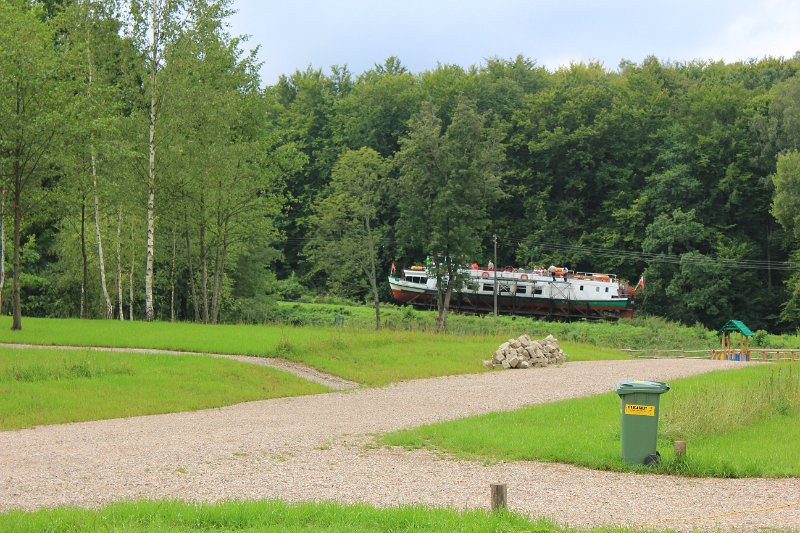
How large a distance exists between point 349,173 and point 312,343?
2535 centimetres

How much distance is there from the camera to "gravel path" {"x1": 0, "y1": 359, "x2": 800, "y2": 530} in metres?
9.41

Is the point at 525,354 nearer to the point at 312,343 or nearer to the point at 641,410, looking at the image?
the point at 312,343

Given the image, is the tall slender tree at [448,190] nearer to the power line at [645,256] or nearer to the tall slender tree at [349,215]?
the tall slender tree at [349,215]

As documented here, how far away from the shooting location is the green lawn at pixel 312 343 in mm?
25078

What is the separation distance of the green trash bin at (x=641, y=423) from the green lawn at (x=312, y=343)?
39.3ft

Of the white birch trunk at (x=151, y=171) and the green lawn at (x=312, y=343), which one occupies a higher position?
the white birch trunk at (x=151, y=171)

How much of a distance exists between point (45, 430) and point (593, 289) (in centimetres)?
5460

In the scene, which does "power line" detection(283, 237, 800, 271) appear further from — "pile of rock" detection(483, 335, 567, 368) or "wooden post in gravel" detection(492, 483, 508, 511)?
"wooden post in gravel" detection(492, 483, 508, 511)

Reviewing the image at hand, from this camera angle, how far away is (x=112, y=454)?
12.4 meters

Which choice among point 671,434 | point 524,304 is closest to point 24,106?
point 671,434

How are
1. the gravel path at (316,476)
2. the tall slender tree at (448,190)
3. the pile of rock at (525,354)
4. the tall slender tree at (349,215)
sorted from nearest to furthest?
1. the gravel path at (316,476)
2. the pile of rock at (525,354)
3. the tall slender tree at (448,190)
4. the tall slender tree at (349,215)

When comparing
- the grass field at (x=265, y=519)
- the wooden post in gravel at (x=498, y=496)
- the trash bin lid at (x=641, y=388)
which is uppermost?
the trash bin lid at (x=641, y=388)

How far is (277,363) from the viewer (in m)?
24.1

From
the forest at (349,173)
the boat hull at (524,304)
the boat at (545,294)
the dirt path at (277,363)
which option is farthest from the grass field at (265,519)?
the boat hull at (524,304)
